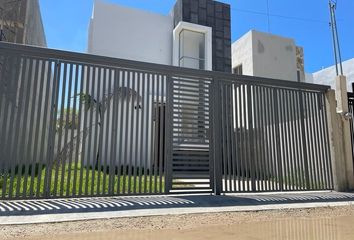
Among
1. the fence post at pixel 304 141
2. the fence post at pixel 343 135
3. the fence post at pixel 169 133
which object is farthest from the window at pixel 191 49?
the fence post at pixel 169 133

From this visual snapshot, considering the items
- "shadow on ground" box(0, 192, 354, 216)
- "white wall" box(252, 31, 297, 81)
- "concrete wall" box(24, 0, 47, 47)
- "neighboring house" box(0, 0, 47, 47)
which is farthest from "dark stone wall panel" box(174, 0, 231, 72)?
"shadow on ground" box(0, 192, 354, 216)

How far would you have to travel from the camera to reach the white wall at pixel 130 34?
16391mm

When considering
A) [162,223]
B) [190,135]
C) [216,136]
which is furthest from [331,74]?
[162,223]

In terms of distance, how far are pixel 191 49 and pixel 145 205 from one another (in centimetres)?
1356

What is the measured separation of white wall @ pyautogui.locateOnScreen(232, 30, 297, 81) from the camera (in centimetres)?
1798

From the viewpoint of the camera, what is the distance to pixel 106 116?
6023 mm

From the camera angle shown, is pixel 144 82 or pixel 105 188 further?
pixel 144 82

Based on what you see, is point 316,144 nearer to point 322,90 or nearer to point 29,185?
point 322,90

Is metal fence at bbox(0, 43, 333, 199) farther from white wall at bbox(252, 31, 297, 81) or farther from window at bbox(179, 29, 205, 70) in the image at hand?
white wall at bbox(252, 31, 297, 81)

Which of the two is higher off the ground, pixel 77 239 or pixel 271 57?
pixel 271 57

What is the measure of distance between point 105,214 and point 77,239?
1.16m

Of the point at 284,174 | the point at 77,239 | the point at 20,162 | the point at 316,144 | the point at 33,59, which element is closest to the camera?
the point at 77,239

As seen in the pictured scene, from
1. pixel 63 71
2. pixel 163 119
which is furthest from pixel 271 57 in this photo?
pixel 63 71

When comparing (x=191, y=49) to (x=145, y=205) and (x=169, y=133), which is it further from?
(x=145, y=205)
